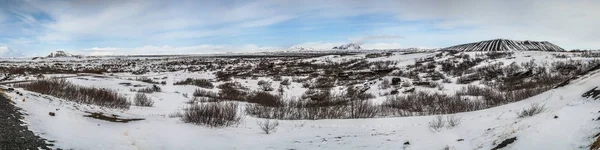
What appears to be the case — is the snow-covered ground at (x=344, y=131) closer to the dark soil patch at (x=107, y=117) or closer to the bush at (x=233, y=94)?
the dark soil patch at (x=107, y=117)

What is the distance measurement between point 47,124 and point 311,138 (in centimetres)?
433

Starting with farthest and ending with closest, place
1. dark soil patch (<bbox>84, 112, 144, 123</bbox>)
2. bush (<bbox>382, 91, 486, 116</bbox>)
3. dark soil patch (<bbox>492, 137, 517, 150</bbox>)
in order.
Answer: bush (<bbox>382, 91, 486, 116</bbox>)
dark soil patch (<bbox>84, 112, 144, 123</bbox>)
dark soil patch (<bbox>492, 137, 517, 150</bbox>)

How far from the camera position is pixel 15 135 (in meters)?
4.14

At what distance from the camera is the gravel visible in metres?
3.82

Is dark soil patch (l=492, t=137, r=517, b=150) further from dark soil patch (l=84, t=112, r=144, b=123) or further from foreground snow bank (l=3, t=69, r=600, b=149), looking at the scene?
dark soil patch (l=84, t=112, r=144, b=123)

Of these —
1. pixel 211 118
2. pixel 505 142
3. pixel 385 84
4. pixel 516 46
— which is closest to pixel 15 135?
pixel 211 118

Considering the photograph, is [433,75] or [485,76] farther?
[433,75]

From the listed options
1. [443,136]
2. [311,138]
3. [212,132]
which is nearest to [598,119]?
[443,136]

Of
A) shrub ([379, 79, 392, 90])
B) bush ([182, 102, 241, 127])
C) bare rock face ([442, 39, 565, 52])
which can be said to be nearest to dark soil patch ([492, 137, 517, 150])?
bush ([182, 102, 241, 127])

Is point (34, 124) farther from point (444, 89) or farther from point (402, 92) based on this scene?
point (444, 89)

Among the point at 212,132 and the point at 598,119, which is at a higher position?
the point at 598,119

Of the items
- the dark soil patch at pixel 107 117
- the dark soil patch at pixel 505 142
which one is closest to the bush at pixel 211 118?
the dark soil patch at pixel 107 117

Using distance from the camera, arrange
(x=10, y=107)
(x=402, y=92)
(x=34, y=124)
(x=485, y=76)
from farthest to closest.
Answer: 1. (x=485, y=76)
2. (x=402, y=92)
3. (x=10, y=107)
4. (x=34, y=124)

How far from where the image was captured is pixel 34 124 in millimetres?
4984
